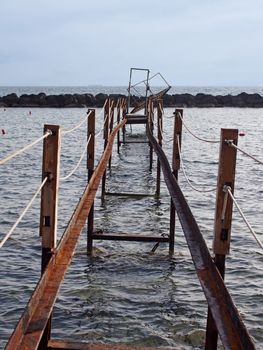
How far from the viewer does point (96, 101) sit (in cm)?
6806

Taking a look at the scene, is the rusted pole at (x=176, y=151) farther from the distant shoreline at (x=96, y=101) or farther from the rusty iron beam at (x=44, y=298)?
the distant shoreline at (x=96, y=101)

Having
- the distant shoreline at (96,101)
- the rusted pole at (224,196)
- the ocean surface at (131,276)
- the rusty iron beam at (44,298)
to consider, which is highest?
the distant shoreline at (96,101)

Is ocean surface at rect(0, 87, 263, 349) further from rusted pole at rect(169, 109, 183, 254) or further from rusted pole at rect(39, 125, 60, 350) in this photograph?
rusted pole at rect(39, 125, 60, 350)

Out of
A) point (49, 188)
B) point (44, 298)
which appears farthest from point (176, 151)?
point (44, 298)

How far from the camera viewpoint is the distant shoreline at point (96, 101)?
69.0 m

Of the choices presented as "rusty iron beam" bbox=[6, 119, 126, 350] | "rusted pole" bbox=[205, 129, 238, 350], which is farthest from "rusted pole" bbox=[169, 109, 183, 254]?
"rusted pole" bbox=[205, 129, 238, 350]

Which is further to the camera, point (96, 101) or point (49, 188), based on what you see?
point (96, 101)

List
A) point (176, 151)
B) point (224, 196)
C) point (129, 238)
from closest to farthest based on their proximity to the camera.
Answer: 1. point (224, 196)
2. point (129, 238)
3. point (176, 151)

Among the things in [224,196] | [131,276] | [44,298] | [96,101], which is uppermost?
[96,101]

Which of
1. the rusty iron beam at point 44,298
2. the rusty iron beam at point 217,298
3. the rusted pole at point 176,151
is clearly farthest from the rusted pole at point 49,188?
the rusted pole at point 176,151

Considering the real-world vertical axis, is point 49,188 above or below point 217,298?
above

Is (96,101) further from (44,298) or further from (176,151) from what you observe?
(44,298)

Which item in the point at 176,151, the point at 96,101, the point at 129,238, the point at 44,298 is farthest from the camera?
the point at 96,101

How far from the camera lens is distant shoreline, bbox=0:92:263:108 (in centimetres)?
6900
